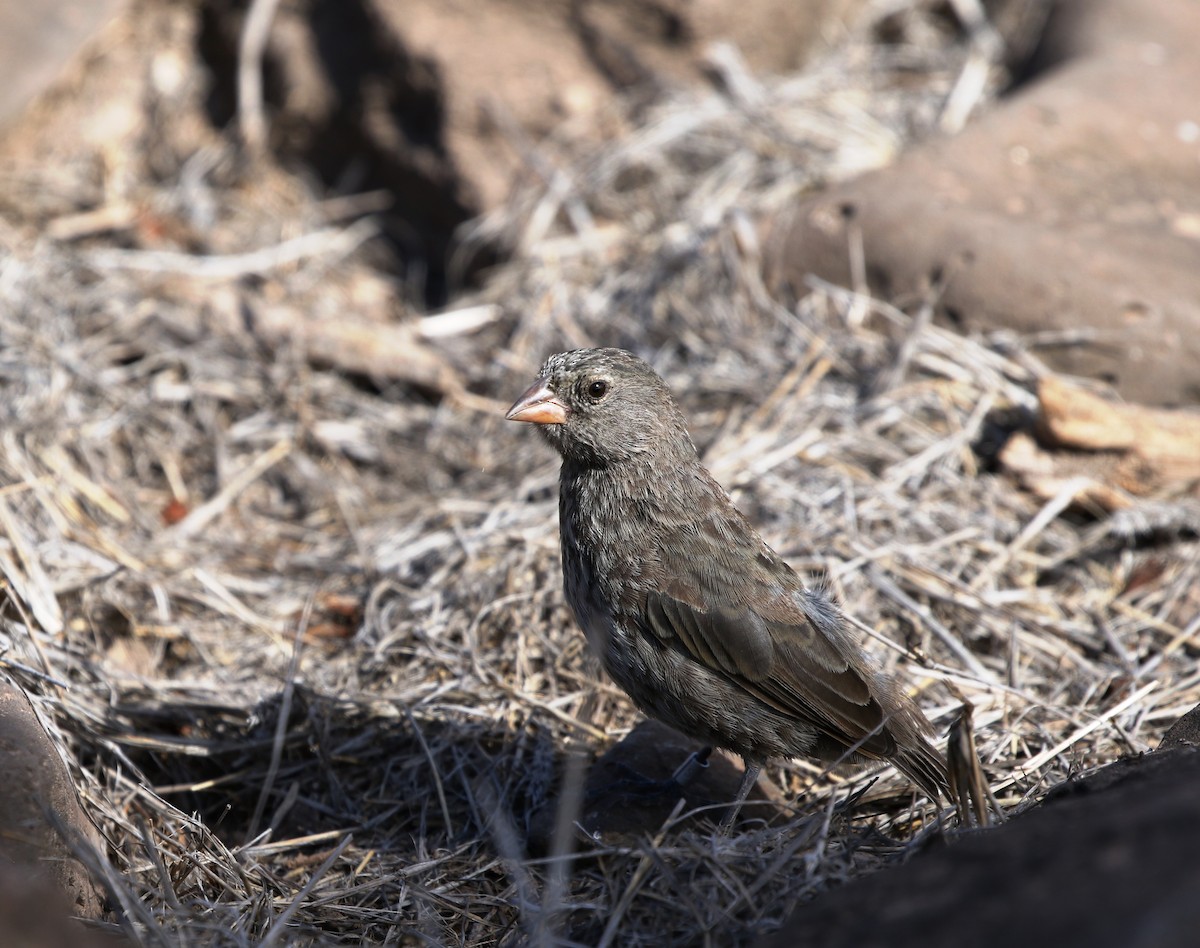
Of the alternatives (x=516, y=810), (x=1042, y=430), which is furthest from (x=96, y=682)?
(x=1042, y=430)

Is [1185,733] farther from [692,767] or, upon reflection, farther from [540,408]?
[540,408]

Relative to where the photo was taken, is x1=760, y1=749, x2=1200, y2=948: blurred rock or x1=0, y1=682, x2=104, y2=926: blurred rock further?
x1=0, y1=682, x2=104, y2=926: blurred rock

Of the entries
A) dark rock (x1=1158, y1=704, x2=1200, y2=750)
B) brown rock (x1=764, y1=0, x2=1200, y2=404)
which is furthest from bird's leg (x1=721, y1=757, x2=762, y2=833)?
→ brown rock (x1=764, y1=0, x2=1200, y2=404)

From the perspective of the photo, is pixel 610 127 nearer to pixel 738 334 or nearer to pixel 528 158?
pixel 528 158

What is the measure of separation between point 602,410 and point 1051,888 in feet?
7.01

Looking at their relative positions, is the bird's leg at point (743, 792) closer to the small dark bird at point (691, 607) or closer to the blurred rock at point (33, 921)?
the small dark bird at point (691, 607)

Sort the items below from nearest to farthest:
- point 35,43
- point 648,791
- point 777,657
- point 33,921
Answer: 1. point 33,921
2. point 777,657
3. point 648,791
4. point 35,43

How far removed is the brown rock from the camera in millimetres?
5027

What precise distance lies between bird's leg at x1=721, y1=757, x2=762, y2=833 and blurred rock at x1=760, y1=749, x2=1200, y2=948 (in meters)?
0.82

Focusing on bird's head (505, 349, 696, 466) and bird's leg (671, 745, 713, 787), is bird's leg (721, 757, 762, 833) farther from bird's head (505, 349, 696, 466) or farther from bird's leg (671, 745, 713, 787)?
bird's head (505, 349, 696, 466)

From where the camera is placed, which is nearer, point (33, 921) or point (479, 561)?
point (33, 921)

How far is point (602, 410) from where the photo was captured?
12.2 ft

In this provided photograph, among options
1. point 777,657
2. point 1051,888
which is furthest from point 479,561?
point 1051,888

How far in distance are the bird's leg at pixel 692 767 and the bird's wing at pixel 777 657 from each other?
372 mm
